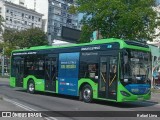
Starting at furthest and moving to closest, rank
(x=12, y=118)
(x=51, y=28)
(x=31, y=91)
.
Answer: (x=51, y=28) < (x=31, y=91) < (x=12, y=118)

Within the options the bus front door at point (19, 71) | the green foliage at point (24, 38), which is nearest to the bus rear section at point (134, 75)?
the bus front door at point (19, 71)

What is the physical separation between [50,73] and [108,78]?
5.29m

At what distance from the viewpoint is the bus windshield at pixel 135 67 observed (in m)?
15.6

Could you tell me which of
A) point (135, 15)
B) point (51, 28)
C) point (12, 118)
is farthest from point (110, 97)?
point (51, 28)

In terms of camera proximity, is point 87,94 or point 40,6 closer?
point 87,94

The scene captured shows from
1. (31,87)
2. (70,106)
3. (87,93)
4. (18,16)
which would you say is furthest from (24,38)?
(70,106)

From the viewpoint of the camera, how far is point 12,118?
35.5ft

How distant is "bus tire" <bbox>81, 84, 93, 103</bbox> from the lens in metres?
17.3

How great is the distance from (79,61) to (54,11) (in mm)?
94077

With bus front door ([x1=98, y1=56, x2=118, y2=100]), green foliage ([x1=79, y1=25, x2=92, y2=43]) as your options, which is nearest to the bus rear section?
bus front door ([x1=98, y1=56, x2=118, y2=100])

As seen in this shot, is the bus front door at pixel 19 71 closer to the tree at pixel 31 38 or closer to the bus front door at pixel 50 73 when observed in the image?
the bus front door at pixel 50 73

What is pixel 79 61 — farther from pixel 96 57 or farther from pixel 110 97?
pixel 110 97

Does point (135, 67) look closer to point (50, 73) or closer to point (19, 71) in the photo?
point (50, 73)

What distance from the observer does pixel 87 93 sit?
17594 millimetres
